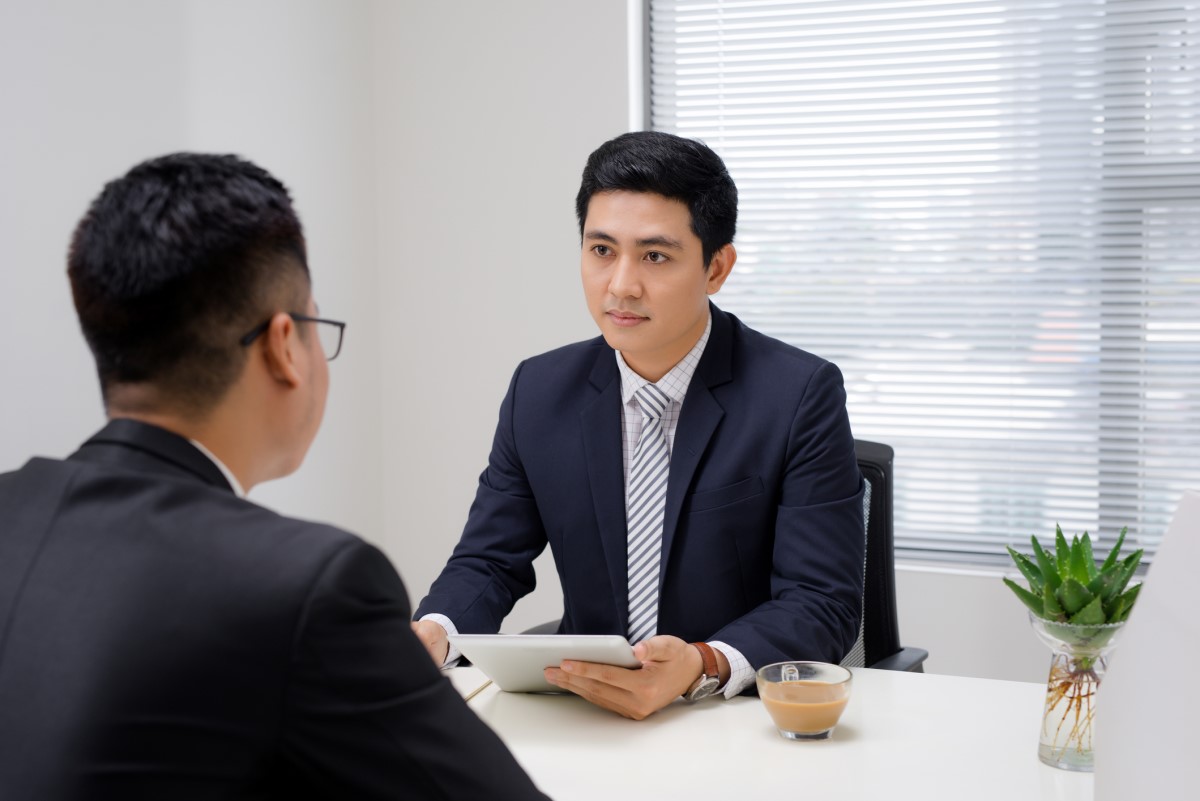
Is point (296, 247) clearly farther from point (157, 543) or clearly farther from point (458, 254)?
point (458, 254)

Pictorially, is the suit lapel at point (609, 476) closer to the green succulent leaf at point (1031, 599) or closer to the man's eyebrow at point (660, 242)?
the man's eyebrow at point (660, 242)

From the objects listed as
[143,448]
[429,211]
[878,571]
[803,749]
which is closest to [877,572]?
[878,571]

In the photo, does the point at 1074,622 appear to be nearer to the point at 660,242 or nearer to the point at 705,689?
the point at 705,689

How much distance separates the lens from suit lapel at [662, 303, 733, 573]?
1.89 m

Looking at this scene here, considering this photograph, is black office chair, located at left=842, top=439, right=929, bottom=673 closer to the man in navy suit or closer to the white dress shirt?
the man in navy suit

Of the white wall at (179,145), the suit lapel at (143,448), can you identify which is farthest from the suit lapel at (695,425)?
the white wall at (179,145)

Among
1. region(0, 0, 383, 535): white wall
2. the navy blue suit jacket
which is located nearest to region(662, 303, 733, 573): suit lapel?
the navy blue suit jacket

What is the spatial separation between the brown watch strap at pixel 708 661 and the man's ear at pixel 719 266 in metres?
0.71

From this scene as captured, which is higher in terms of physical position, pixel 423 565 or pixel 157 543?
pixel 157 543

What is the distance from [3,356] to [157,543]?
5.09 ft

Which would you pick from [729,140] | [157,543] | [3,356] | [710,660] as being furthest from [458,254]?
[157,543]

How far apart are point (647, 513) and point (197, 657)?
4.01 ft

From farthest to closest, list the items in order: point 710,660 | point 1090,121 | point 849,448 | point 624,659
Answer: point 1090,121
point 849,448
point 710,660
point 624,659

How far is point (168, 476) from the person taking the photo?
890 mm
